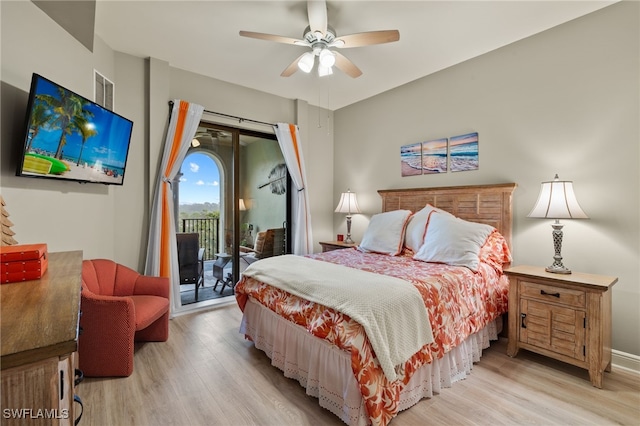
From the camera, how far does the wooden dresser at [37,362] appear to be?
0.64 m

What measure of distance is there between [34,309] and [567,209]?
3227 millimetres

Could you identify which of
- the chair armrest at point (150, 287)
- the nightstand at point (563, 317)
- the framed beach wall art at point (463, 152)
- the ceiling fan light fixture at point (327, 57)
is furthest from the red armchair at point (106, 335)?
the framed beach wall art at point (463, 152)

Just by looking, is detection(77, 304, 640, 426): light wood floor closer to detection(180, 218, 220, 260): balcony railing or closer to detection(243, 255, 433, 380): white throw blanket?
detection(243, 255, 433, 380): white throw blanket

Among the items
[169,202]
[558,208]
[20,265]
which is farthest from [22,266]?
[558,208]

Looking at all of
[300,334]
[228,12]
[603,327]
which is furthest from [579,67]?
[300,334]

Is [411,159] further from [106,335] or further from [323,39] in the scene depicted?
[106,335]

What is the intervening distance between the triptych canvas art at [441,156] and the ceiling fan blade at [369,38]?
162 centimetres

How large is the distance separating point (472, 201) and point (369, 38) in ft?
6.57

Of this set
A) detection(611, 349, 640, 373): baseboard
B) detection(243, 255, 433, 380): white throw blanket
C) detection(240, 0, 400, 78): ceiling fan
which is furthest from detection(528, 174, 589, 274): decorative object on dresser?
detection(240, 0, 400, 78): ceiling fan

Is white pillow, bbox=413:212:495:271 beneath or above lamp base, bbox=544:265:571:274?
above

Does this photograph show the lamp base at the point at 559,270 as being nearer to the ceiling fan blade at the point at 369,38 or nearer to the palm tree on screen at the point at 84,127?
the ceiling fan blade at the point at 369,38

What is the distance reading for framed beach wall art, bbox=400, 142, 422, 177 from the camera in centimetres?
377

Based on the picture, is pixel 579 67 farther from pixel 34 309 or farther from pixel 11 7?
pixel 11 7

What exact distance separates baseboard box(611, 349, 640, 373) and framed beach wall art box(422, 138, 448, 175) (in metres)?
2.21
